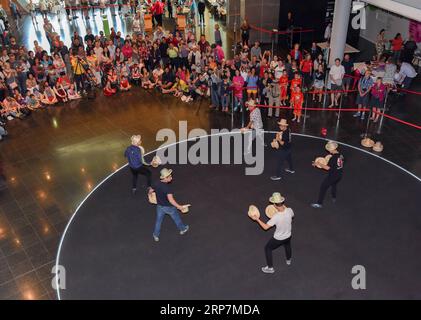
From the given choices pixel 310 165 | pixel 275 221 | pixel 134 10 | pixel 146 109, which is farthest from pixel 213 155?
pixel 134 10

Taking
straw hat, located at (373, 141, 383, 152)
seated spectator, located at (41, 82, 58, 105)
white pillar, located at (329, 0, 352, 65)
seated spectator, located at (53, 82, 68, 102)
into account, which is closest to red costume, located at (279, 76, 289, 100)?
white pillar, located at (329, 0, 352, 65)

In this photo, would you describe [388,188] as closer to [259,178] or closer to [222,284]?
[259,178]

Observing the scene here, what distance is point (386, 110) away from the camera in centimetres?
1532

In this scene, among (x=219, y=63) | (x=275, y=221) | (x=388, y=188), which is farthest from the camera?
(x=219, y=63)

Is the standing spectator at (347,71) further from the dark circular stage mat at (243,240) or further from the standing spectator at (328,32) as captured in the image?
the standing spectator at (328,32)

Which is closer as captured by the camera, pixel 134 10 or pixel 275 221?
pixel 275 221

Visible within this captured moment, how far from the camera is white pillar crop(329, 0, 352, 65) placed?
615 inches

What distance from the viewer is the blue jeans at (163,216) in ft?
30.8

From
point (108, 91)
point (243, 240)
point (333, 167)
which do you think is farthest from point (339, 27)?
point (243, 240)

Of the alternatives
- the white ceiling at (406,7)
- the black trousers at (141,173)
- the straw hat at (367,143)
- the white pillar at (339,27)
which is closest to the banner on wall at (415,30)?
the white pillar at (339,27)

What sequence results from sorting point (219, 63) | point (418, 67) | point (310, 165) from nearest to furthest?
point (310, 165)
point (219, 63)
point (418, 67)

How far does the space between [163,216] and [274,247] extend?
265 centimetres

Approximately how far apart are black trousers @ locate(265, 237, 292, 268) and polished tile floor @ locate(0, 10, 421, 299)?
4570 millimetres

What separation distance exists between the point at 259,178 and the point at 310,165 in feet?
Answer: 5.40
